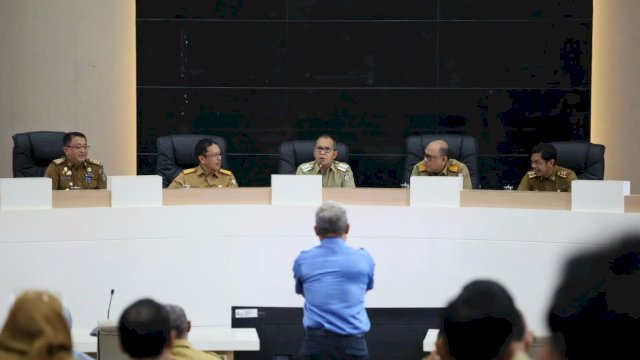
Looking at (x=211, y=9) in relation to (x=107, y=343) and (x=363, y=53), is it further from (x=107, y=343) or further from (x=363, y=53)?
(x=107, y=343)

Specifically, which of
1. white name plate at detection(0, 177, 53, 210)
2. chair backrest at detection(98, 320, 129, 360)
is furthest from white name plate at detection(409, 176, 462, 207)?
chair backrest at detection(98, 320, 129, 360)

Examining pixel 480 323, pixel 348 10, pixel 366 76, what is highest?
pixel 348 10

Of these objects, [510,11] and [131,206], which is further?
[510,11]

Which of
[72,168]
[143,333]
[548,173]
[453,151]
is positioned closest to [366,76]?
[453,151]

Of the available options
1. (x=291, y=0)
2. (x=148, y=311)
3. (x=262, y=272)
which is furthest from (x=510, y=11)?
(x=148, y=311)

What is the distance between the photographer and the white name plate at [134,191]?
5613mm

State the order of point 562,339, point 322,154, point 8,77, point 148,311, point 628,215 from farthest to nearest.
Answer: point 8,77, point 322,154, point 628,215, point 148,311, point 562,339

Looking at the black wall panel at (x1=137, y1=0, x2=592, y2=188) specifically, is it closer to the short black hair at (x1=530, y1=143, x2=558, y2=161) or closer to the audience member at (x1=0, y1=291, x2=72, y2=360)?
the short black hair at (x1=530, y1=143, x2=558, y2=161)

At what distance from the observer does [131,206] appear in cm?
562

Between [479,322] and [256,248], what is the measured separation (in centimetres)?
408

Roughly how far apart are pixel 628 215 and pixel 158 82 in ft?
16.0

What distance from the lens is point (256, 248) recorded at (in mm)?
5633

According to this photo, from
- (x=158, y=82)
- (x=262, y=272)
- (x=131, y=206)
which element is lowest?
(x=262, y=272)

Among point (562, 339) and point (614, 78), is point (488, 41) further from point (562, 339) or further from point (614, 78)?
point (562, 339)
